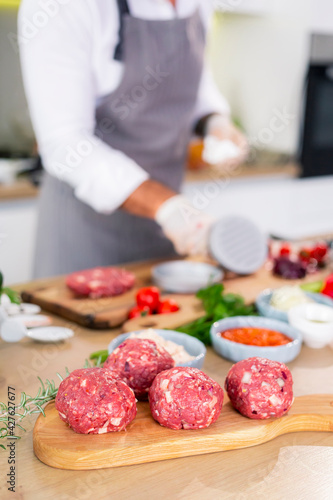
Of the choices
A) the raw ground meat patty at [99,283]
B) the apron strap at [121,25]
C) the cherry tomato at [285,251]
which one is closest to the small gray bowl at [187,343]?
the raw ground meat patty at [99,283]

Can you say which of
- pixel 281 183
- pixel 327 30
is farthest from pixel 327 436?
pixel 327 30

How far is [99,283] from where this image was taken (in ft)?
4.77

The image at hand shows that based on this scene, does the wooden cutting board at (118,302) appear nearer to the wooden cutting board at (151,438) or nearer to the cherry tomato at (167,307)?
the cherry tomato at (167,307)

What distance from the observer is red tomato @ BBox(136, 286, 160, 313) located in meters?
1.38

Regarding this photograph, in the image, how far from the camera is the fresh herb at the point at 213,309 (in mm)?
1261

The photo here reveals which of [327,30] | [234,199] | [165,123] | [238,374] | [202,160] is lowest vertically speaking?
[234,199]

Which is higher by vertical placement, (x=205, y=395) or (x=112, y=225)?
(x=205, y=395)

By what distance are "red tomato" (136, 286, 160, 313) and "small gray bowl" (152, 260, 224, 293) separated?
149 millimetres

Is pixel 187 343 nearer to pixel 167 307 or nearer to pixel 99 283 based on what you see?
pixel 167 307

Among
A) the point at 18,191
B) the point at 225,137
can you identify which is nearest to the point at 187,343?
the point at 225,137

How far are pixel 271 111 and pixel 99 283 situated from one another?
267cm

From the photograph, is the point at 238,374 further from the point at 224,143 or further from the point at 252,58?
the point at 252,58

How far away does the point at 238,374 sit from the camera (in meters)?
0.91

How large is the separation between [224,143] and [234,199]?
126cm
